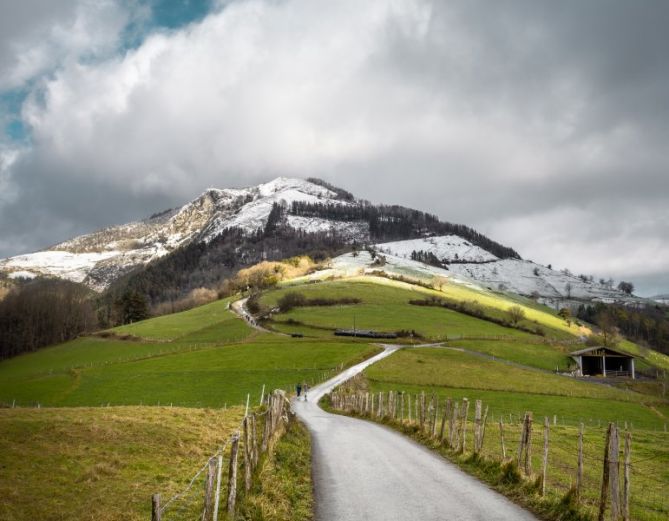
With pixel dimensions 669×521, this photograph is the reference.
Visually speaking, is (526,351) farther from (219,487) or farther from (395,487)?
(219,487)

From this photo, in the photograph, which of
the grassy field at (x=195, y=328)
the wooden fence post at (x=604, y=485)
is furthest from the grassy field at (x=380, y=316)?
the wooden fence post at (x=604, y=485)

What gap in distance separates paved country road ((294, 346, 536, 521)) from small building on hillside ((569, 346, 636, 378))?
343 feet

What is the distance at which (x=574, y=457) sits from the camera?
105ft

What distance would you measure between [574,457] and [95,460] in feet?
93.2

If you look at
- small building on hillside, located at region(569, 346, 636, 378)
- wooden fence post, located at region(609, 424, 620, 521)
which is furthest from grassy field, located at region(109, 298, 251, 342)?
wooden fence post, located at region(609, 424, 620, 521)

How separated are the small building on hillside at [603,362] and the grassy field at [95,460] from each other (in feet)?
352

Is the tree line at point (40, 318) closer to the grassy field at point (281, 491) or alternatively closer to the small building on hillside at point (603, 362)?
the small building on hillside at point (603, 362)

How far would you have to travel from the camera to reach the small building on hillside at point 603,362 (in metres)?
Result: 117

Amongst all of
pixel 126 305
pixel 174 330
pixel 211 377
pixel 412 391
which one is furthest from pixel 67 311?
pixel 412 391

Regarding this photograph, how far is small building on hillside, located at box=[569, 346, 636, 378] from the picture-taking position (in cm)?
11712

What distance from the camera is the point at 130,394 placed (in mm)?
76562

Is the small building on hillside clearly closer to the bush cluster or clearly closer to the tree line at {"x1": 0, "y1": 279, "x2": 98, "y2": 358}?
the bush cluster

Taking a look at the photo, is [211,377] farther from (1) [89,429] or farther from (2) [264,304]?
(2) [264,304]

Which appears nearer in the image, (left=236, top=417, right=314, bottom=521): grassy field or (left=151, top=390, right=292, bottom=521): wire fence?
(left=151, top=390, right=292, bottom=521): wire fence
